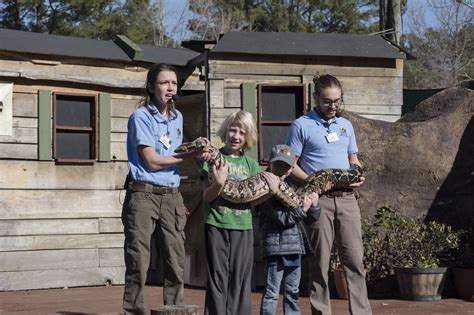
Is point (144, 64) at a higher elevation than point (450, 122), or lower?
higher

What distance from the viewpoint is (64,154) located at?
11844mm

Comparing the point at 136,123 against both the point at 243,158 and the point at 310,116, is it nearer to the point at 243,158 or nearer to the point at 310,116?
the point at 243,158

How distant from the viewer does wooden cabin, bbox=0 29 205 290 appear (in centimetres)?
1150

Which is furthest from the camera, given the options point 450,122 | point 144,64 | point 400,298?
point 144,64

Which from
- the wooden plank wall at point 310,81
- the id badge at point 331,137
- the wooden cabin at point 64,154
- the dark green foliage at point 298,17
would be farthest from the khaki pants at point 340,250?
the dark green foliage at point 298,17

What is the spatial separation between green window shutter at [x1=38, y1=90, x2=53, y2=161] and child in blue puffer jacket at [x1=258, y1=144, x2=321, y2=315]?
215 inches

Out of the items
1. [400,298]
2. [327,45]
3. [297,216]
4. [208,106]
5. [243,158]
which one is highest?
[327,45]

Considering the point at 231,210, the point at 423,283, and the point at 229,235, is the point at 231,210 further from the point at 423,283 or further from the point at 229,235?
the point at 423,283

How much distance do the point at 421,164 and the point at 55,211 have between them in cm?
474

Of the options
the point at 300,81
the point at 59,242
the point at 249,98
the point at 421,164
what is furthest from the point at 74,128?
the point at 421,164

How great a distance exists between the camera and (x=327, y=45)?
11.8 meters

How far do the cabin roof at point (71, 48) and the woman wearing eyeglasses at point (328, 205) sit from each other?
539 centimetres

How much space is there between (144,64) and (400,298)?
488cm

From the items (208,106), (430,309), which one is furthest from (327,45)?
(430,309)
